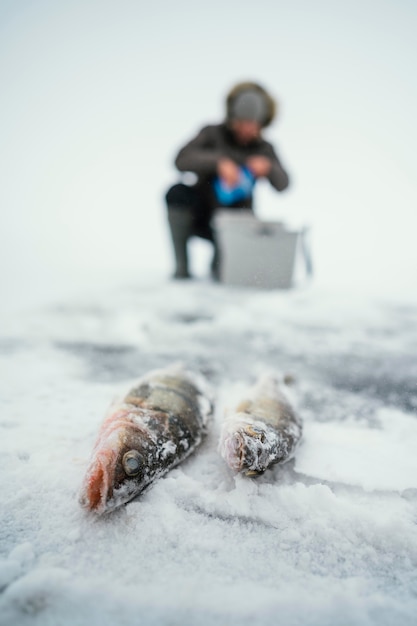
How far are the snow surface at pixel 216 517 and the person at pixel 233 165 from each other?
3.17m

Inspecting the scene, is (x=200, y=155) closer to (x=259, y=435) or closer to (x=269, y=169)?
(x=269, y=169)

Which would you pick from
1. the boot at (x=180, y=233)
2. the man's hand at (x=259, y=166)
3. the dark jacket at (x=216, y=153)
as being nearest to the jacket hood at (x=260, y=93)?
the dark jacket at (x=216, y=153)

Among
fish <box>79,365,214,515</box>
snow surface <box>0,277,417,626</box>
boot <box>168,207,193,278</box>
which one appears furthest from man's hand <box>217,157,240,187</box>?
fish <box>79,365,214,515</box>

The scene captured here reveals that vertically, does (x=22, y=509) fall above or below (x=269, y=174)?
below

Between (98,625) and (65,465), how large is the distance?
0.55 metres

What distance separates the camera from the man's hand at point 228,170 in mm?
4605

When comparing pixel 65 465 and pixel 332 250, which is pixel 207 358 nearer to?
pixel 65 465

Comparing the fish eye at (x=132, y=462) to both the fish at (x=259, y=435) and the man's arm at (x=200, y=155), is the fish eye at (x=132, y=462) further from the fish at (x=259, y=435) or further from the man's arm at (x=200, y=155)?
the man's arm at (x=200, y=155)

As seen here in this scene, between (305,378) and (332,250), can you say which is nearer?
(305,378)

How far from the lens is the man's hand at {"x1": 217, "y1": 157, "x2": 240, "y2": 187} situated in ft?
15.1

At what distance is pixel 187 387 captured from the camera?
62.4 inches

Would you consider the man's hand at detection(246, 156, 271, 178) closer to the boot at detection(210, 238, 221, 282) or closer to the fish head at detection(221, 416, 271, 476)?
the boot at detection(210, 238, 221, 282)

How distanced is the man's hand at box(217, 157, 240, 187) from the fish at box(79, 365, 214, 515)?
3.70 m

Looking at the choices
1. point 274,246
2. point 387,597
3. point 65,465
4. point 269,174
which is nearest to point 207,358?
point 65,465
